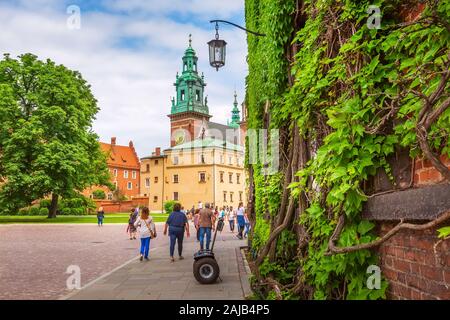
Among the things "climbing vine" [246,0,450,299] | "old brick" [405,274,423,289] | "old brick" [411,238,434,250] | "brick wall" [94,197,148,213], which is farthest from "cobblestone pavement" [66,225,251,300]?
"brick wall" [94,197,148,213]

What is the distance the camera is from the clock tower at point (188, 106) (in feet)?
310

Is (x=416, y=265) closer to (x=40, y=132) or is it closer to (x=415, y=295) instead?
(x=415, y=295)

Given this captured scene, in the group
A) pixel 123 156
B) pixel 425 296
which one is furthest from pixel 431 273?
pixel 123 156

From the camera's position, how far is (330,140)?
3703mm

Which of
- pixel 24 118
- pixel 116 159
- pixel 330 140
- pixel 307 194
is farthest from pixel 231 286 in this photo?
pixel 116 159

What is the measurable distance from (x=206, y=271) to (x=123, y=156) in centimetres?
9748

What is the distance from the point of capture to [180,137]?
9425cm

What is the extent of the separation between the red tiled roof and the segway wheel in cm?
9225

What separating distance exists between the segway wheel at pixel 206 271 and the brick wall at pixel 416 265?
5.92 metres

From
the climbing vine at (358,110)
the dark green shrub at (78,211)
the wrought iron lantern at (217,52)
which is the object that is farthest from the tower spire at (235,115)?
the climbing vine at (358,110)

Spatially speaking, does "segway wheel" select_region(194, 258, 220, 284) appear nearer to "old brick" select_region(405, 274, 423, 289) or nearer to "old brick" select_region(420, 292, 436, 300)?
"old brick" select_region(405, 274, 423, 289)

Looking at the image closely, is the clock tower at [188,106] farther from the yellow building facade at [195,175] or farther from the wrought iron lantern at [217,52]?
the wrought iron lantern at [217,52]

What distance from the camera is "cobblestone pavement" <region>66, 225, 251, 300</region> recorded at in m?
7.79
